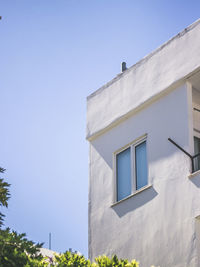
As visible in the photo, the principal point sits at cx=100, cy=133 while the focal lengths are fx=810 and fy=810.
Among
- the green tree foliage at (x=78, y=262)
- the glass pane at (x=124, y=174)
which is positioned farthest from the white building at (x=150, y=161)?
the green tree foliage at (x=78, y=262)

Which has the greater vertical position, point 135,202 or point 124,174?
point 124,174

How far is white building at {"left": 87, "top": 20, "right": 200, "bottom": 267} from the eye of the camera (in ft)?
53.3

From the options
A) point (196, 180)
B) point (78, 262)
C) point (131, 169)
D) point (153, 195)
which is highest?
point (131, 169)

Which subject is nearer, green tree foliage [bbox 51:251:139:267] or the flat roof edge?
green tree foliage [bbox 51:251:139:267]

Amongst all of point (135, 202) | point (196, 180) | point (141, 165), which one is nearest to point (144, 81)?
point (141, 165)

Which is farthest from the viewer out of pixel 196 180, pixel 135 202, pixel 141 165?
pixel 141 165

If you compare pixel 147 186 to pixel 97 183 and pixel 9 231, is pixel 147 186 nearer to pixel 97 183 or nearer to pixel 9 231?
pixel 97 183

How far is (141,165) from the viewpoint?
17953mm

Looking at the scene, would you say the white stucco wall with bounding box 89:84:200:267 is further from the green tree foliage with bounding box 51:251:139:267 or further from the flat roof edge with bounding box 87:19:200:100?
the green tree foliage with bounding box 51:251:139:267

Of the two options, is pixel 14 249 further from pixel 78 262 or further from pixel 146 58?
pixel 146 58

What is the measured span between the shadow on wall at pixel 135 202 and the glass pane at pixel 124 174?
0.27m

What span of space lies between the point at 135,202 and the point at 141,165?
0.90 metres

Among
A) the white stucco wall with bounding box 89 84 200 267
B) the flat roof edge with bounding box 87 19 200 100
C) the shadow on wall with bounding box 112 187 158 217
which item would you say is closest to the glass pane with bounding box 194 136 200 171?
the white stucco wall with bounding box 89 84 200 267

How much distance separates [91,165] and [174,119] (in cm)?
303
